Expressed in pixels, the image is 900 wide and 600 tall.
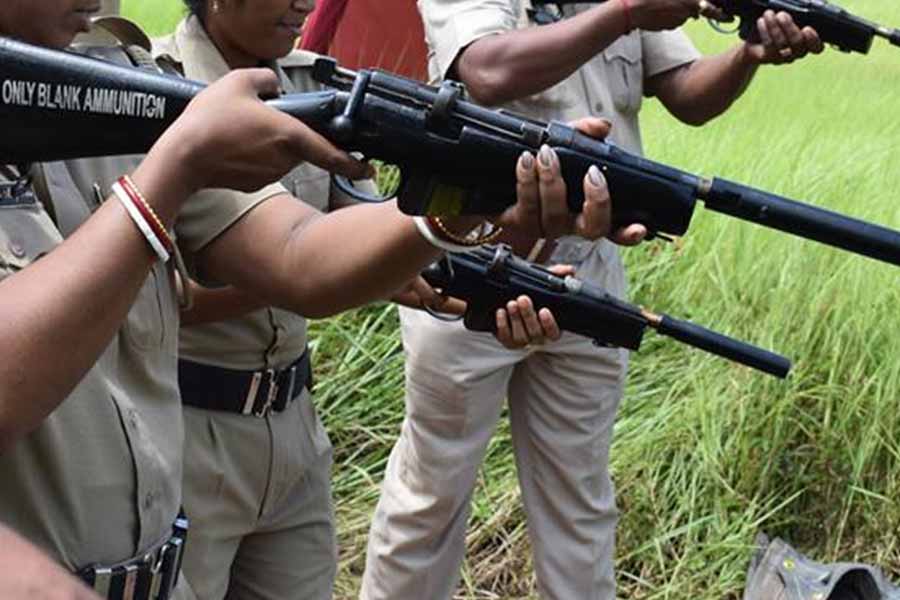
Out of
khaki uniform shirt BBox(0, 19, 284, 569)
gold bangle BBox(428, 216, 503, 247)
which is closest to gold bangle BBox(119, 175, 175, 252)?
khaki uniform shirt BBox(0, 19, 284, 569)

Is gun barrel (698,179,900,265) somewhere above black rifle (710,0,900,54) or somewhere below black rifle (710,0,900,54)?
above

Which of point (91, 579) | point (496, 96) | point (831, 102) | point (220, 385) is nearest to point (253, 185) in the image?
point (91, 579)

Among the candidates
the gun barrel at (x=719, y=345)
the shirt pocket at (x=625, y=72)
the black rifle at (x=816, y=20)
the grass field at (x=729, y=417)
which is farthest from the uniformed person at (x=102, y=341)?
the grass field at (x=729, y=417)

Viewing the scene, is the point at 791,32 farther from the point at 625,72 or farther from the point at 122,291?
the point at 122,291

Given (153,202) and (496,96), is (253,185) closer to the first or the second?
(153,202)

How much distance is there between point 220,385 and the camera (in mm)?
2518

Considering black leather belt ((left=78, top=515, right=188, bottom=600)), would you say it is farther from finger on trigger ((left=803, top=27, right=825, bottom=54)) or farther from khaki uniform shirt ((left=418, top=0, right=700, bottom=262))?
finger on trigger ((left=803, top=27, right=825, bottom=54))

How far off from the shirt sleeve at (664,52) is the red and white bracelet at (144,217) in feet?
6.93

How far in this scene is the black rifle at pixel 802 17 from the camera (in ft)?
11.0

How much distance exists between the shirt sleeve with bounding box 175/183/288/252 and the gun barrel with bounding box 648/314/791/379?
97cm

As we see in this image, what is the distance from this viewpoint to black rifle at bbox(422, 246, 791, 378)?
2520mm

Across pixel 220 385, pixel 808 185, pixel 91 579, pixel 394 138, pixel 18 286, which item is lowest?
pixel 808 185

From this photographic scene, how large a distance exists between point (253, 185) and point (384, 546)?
78.7 inches

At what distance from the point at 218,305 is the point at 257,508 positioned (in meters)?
0.32
